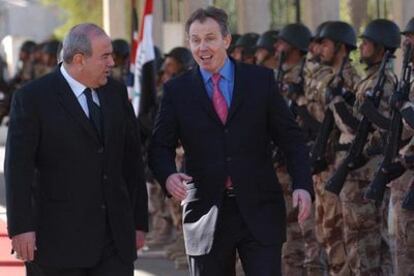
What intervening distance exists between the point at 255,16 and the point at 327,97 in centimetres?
1023

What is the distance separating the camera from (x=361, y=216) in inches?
348

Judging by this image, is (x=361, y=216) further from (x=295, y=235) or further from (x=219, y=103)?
(x=219, y=103)

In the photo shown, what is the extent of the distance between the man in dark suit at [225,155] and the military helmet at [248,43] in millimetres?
5190

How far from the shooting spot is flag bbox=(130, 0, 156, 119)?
40.7 feet

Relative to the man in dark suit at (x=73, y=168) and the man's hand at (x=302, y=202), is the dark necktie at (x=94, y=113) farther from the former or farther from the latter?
the man's hand at (x=302, y=202)

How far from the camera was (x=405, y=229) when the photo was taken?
773cm

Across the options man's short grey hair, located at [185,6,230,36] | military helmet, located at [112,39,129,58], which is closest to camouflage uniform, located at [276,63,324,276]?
man's short grey hair, located at [185,6,230,36]

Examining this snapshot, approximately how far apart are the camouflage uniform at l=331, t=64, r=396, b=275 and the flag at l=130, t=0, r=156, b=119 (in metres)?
3.70

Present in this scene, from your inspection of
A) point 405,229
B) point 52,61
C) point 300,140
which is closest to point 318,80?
point 405,229

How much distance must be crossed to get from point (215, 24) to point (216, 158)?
604 mm

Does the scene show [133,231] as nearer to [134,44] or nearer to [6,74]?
[134,44]

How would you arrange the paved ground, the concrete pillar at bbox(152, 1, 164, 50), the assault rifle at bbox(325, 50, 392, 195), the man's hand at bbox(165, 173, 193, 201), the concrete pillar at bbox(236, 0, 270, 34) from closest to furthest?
the man's hand at bbox(165, 173, 193, 201) < the assault rifle at bbox(325, 50, 392, 195) < the paved ground < the concrete pillar at bbox(236, 0, 270, 34) < the concrete pillar at bbox(152, 1, 164, 50)

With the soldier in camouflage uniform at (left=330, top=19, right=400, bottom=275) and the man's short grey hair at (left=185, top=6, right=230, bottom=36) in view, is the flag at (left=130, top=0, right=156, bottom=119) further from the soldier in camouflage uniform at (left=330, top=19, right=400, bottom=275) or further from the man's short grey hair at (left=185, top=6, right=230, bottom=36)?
the man's short grey hair at (left=185, top=6, right=230, bottom=36)

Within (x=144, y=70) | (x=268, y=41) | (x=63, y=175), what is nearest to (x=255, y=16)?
(x=144, y=70)
